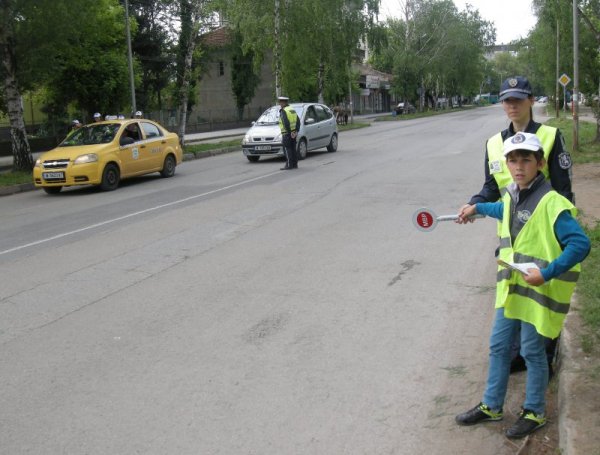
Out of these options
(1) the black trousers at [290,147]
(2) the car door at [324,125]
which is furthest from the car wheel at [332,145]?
(1) the black trousers at [290,147]

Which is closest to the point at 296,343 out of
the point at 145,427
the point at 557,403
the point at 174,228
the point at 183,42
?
the point at 145,427

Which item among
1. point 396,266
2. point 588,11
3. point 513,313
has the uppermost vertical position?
point 588,11

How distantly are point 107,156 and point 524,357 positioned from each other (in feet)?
43.2

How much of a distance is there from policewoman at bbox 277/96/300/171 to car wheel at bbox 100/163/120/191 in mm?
4203

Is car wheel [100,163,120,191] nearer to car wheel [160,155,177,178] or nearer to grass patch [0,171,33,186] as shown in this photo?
car wheel [160,155,177,178]

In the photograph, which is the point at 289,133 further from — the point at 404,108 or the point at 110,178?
the point at 404,108

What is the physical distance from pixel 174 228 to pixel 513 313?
707cm

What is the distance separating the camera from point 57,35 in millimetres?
18688

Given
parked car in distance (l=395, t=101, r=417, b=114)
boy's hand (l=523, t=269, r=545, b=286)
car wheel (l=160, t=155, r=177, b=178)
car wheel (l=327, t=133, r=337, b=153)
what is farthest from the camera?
parked car in distance (l=395, t=101, r=417, b=114)

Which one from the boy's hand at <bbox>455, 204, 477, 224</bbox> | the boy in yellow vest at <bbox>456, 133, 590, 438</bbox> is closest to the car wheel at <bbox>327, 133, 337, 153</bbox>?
the boy's hand at <bbox>455, 204, 477, 224</bbox>

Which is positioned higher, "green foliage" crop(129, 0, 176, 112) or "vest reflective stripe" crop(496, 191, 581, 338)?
"green foliage" crop(129, 0, 176, 112)

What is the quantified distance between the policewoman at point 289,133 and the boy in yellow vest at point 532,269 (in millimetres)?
13712

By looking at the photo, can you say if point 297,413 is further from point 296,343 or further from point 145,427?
point 296,343

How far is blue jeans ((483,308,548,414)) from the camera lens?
11.6 feet
